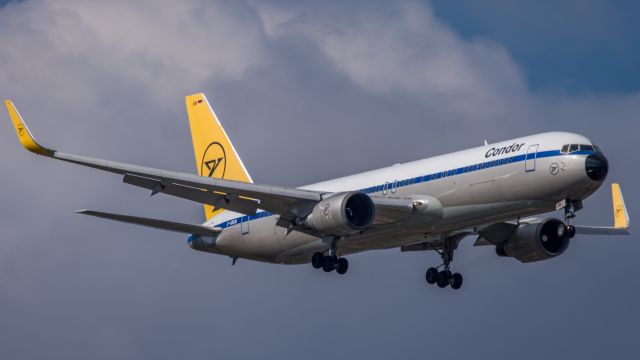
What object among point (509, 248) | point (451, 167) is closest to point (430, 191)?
point (451, 167)

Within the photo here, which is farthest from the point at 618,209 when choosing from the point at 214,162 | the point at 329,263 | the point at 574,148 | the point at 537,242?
the point at 214,162

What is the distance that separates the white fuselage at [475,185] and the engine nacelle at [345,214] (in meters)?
1.39

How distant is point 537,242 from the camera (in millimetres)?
59719

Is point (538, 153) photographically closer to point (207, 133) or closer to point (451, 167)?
point (451, 167)

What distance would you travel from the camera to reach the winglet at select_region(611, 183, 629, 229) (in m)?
61.8

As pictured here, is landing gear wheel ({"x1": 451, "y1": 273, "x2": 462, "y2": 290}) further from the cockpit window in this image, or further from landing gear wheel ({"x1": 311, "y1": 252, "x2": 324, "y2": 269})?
the cockpit window

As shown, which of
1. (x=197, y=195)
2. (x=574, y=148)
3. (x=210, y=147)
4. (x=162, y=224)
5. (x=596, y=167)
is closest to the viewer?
(x=596, y=167)

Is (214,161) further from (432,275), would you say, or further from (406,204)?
(406,204)

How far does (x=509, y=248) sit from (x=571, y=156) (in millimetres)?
9972

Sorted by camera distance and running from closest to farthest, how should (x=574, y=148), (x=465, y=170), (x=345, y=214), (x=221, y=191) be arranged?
(x=574, y=148) < (x=465, y=170) < (x=345, y=214) < (x=221, y=191)

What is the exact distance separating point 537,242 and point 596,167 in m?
9.04

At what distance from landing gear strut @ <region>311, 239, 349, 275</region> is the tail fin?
8009mm

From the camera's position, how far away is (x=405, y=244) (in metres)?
57.4

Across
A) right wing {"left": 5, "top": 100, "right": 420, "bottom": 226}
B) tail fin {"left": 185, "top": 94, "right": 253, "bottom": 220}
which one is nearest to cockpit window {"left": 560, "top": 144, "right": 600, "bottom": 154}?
right wing {"left": 5, "top": 100, "right": 420, "bottom": 226}
